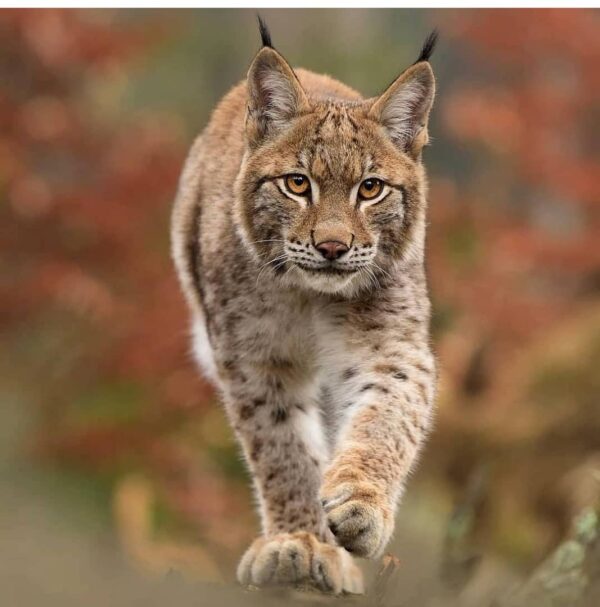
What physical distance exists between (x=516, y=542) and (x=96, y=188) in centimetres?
395

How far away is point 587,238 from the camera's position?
10594mm

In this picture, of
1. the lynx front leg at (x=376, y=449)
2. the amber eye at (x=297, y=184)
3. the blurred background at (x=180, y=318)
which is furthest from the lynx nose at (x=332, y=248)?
the blurred background at (x=180, y=318)

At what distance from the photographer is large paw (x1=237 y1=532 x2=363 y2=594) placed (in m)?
4.26

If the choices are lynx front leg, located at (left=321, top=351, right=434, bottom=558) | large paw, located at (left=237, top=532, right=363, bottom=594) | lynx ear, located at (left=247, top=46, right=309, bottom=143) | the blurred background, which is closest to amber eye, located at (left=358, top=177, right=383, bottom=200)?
lynx ear, located at (left=247, top=46, right=309, bottom=143)

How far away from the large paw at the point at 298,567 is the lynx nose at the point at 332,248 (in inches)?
39.2

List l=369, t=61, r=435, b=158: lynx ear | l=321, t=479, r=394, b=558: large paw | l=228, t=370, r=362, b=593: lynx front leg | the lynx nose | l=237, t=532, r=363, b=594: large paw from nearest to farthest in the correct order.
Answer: l=321, t=479, r=394, b=558: large paw
the lynx nose
l=237, t=532, r=363, b=594: large paw
l=369, t=61, r=435, b=158: lynx ear
l=228, t=370, r=362, b=593: lynx front leg

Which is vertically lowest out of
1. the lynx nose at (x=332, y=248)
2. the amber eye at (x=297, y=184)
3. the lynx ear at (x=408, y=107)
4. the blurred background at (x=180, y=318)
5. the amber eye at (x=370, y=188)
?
the blurred background at (x=180, y=318)

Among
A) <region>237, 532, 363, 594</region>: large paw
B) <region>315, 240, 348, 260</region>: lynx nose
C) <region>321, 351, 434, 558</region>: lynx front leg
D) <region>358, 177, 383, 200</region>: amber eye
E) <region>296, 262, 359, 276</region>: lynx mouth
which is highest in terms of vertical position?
<region>358, 177, 383, 200</region>: amber eye

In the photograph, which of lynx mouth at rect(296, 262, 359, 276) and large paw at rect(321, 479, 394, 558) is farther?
lynx mouth at rect(296, 262, 359, 276)

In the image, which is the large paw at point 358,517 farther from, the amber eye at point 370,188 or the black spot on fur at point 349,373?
the amber eye at point 370,188

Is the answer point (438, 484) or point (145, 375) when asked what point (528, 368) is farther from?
point (145, 375)

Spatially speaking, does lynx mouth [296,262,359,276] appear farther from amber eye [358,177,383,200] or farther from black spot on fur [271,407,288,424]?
black spot on fur [271,407,288,424]

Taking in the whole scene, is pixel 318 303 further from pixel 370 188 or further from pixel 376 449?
pixel 376 449

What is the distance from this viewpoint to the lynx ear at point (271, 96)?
14.4 feet
